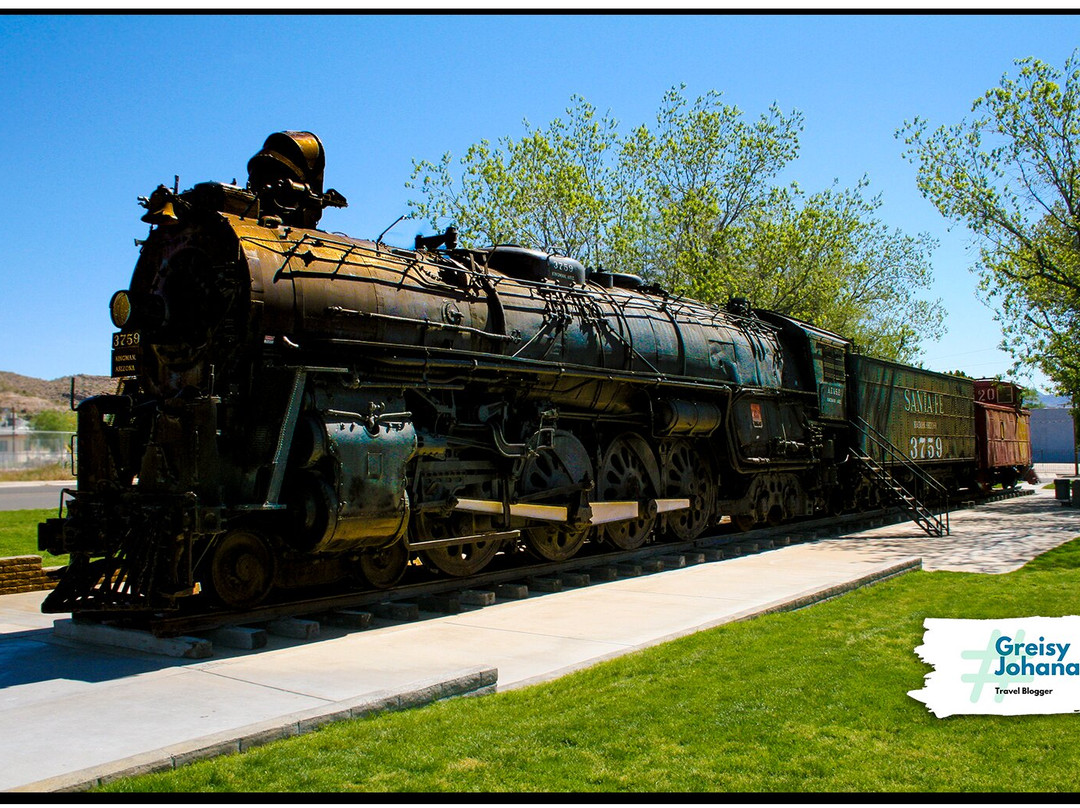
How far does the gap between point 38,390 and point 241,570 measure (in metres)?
109

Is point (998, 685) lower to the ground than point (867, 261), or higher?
lower

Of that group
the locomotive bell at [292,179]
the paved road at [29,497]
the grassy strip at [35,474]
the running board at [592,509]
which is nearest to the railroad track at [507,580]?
the running board at [592,509]

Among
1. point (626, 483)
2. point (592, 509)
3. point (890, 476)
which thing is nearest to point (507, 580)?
point (592, 509)

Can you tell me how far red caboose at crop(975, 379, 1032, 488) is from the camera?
28219mm

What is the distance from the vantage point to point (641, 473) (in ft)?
43.9

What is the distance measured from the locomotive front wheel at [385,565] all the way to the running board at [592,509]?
0.75 meters

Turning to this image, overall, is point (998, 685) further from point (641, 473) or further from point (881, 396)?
point (881, 396)

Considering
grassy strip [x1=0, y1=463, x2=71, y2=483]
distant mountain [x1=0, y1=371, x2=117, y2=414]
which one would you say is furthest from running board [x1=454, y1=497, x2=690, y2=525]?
distant mountain [x1=0, y1=371, x2=117, y2=414]

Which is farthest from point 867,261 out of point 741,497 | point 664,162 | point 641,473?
point 641,473

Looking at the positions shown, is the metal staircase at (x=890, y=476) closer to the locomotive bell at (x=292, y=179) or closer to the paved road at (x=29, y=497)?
the locomotive bell at (x=292, y=179)

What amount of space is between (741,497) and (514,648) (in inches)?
342

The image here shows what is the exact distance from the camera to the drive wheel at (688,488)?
14062 millimetres

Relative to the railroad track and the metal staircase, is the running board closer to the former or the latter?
the railroad track

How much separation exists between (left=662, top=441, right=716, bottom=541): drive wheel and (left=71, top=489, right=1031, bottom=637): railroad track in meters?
0.27
